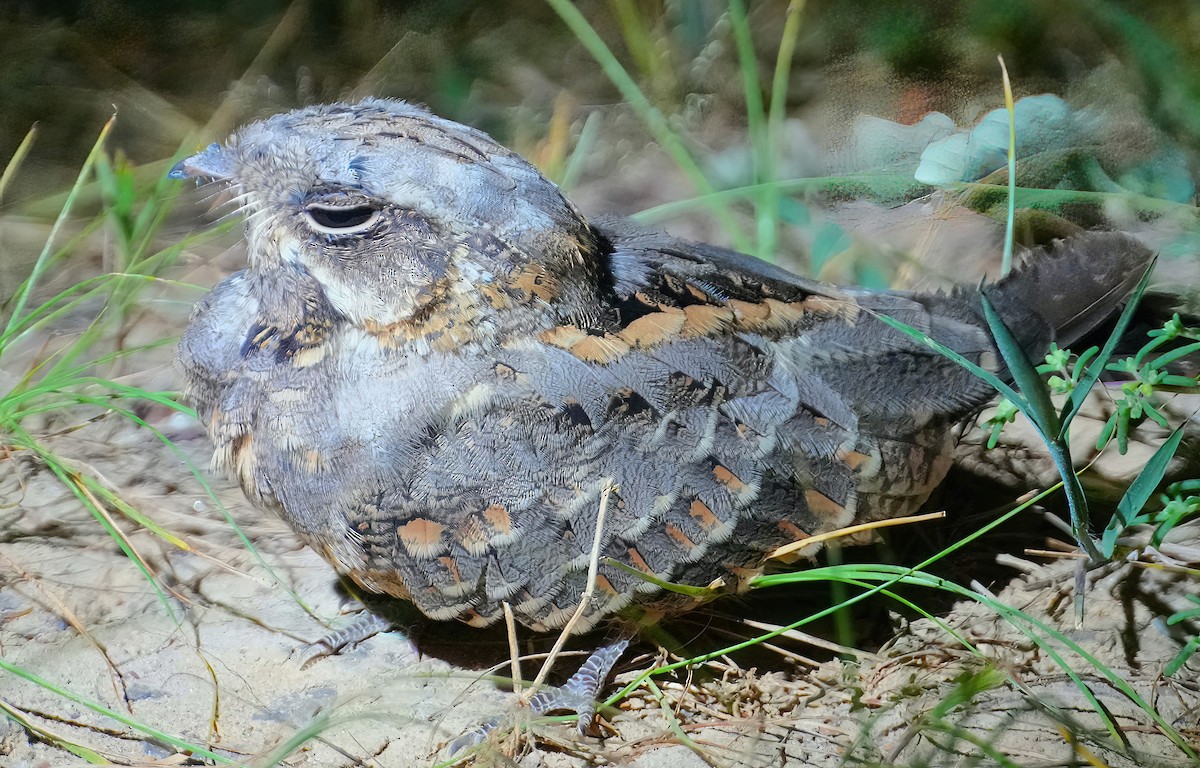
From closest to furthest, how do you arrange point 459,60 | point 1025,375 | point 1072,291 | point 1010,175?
1. point 1025,375
2. point 1072,291
3. point 1010,175
4. point 459,60

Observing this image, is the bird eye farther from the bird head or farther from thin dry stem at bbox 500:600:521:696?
thin dry stem at bbox 500:600:521:696

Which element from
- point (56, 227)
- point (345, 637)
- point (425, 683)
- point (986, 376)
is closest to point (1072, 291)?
point (986, 376)

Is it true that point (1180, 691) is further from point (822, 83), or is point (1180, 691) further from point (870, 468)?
point (822, 83)

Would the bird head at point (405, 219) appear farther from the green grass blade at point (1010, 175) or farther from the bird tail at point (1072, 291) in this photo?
the green grass blade at point (1010, 175)

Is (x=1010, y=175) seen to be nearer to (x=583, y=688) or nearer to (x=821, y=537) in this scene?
(x=821, y=537)

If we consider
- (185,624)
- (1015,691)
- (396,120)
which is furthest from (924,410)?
(185,624)

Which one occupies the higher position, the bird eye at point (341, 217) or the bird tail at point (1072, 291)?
the bird eye at point (341, 217)

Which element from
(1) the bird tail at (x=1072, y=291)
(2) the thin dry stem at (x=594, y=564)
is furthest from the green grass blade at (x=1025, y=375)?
(2) the thin dry stem at (x=594, y=564)
